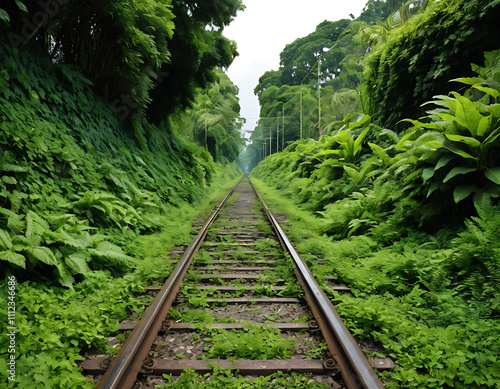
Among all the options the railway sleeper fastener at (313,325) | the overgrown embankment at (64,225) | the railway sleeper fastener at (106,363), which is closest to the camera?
the railway sleeper fastener at (106,363)

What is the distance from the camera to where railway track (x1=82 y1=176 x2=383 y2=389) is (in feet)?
6.56

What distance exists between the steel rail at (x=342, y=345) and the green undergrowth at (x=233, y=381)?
0.21 m

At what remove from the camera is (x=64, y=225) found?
3660mm

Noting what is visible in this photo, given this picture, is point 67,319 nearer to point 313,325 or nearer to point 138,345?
point 138,345

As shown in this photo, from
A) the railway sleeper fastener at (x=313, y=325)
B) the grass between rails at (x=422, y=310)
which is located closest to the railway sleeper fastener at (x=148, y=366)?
the railway sleeper fastener at (x=313, y=325)

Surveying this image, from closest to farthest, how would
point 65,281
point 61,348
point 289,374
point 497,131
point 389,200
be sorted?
point 289,374
point 61,348
point 65,281
point 497,131
point 389,200

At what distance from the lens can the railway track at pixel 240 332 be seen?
6.56 ft

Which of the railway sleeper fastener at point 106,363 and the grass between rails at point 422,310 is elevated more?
the grass between rails at point 422,310

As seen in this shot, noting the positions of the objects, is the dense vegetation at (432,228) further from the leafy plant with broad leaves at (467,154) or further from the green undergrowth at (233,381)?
the green undergrowth at (233,381)

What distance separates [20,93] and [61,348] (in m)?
4.26

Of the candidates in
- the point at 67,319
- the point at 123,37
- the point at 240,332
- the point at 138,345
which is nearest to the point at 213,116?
the point at 123,37

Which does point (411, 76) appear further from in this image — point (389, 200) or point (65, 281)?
point (65, 281)

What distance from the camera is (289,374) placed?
2.03 m

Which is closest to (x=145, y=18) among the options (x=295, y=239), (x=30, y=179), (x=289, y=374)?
(x=30, y=179)
